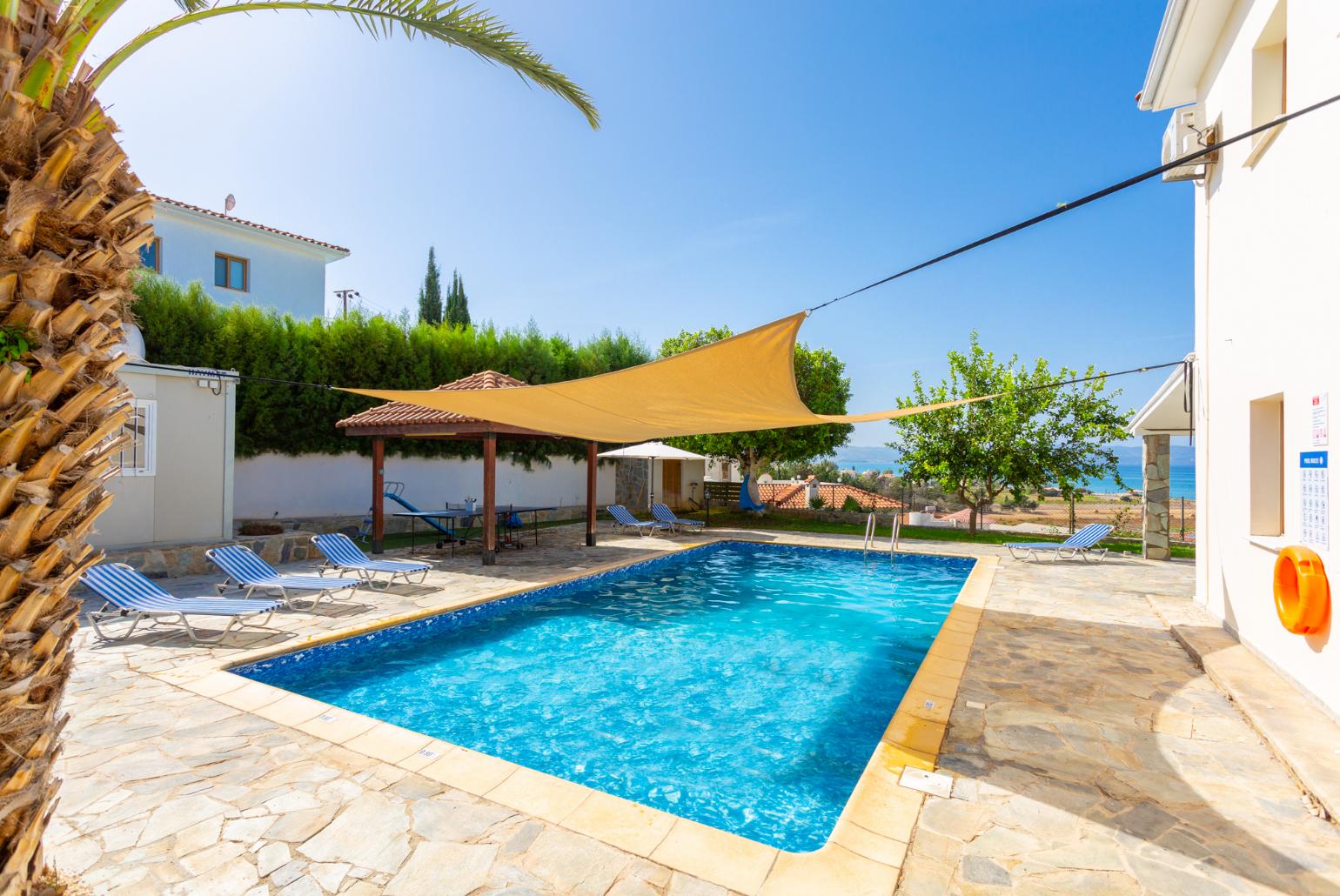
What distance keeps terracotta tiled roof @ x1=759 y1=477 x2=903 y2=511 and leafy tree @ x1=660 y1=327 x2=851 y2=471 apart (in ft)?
5.02

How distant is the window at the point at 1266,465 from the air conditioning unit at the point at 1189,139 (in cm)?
268

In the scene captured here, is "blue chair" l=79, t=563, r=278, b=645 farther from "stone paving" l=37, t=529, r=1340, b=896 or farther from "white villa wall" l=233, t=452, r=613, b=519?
"white villa wall" l=233, t=452, r=613, b=519

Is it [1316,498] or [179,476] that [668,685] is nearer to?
[1316,498]

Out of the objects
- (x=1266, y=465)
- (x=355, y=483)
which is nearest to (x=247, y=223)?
(x=355, y=483)

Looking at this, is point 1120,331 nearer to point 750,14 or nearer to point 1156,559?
point 1156,559

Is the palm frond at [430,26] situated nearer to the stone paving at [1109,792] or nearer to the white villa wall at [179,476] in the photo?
the stone paving at [1109,792]

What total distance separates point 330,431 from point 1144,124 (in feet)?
52.1

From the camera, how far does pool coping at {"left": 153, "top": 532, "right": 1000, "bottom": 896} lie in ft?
8.89

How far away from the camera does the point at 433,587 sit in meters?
8.62

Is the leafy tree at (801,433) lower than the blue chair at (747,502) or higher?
higher

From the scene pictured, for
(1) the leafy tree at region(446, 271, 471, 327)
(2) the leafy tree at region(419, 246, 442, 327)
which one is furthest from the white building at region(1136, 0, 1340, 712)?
(2) the leafy tree at region(419, 246, 442, 327)

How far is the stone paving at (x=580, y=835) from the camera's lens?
262 cm

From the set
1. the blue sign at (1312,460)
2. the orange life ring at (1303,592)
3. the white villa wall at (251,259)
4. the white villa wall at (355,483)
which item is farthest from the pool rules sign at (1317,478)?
the white villa wall at (251,259)

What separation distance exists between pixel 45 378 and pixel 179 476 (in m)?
10.3
